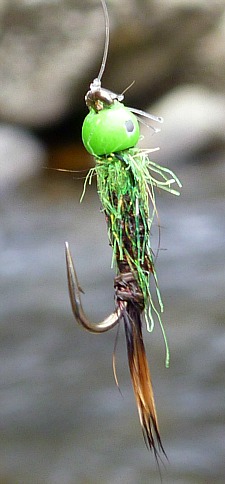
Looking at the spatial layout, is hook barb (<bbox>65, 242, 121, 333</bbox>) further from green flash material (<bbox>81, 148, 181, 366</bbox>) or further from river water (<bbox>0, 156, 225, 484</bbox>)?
river water (<bbox>0, 156, 225, 484</bbox>)

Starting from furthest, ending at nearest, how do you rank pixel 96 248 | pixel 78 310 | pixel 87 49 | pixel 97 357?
pixel 87 49 → pixel 96 248 → pixel 97 357 → pixel 78 310

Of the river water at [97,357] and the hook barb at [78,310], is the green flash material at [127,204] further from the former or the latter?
the river water at [97,357]

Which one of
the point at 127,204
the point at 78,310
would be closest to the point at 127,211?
the point at 127,204

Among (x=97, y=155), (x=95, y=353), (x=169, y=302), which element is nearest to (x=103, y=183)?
(x=97, y=155)

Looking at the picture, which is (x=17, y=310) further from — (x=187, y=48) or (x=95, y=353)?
(x=187, y=48)

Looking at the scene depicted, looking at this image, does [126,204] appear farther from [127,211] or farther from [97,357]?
[97,357]

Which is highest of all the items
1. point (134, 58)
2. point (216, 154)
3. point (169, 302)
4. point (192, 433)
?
point (134, 58)

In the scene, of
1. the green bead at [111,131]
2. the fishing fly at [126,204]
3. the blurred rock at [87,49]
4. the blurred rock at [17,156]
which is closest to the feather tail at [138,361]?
the fishing fly at [126,204]
